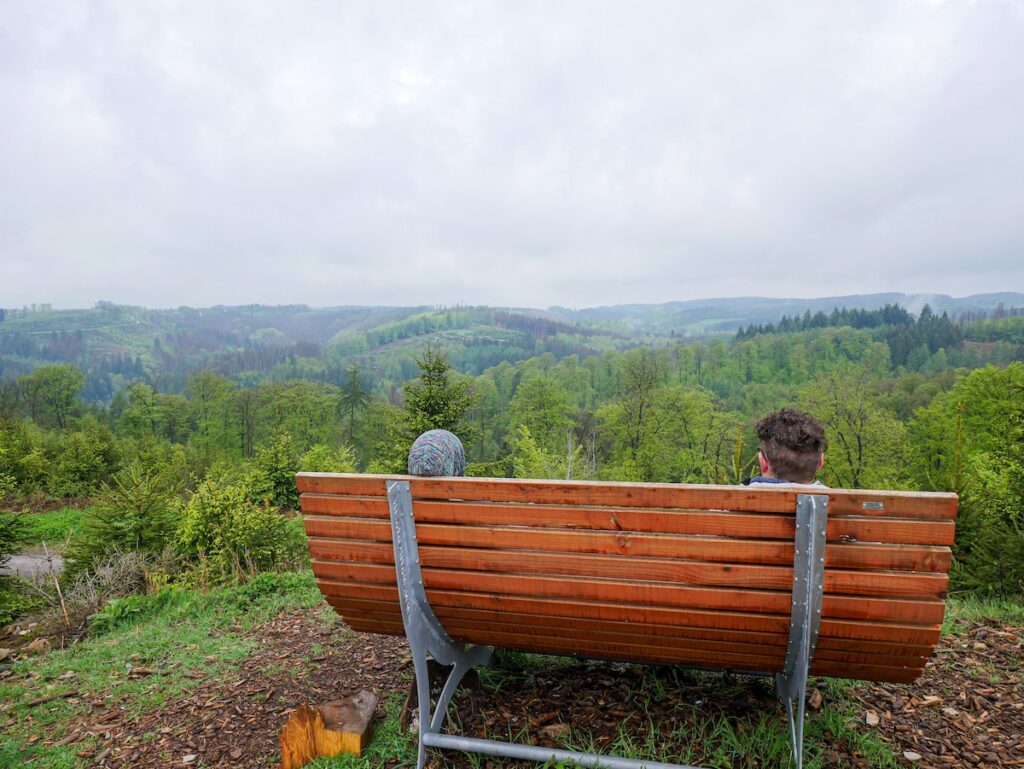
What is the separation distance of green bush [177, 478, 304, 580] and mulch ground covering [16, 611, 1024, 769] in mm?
5212

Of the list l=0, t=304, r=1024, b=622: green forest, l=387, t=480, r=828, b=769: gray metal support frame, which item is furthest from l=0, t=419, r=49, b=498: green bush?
l=387, t=480, r=828, b=769: gray metal support frame

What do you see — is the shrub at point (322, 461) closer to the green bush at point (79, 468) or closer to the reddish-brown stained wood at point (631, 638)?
the green bush at point (79, 468)

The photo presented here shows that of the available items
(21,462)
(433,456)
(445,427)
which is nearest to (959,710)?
(433,456)

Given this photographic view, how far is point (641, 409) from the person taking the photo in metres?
34.4

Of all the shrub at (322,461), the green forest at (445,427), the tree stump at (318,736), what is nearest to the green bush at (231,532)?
the green forest at (445,427)

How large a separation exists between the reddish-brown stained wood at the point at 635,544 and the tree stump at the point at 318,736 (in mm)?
995

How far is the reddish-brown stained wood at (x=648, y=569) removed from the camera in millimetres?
1812

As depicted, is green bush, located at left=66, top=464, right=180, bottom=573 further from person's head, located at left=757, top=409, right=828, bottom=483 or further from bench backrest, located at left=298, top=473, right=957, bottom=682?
person's head, located at left=757, top=409, right=828, bottom=483

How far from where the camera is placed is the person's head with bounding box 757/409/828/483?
2.48m

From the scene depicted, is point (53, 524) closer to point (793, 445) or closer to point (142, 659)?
point (142, 659)

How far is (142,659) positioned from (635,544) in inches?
164

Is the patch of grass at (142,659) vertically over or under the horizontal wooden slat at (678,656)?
under

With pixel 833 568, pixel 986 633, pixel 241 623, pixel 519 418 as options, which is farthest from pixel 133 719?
pixel 519 418

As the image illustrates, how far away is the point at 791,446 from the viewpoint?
2.51 meters
